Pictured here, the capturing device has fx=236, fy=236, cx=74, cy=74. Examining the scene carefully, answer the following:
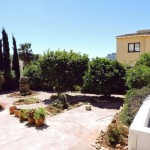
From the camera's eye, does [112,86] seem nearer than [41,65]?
Yes

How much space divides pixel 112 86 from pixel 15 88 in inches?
629

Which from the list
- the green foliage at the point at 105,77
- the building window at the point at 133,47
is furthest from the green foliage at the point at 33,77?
the building window at the point at 133,47

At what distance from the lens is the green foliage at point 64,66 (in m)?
21.7

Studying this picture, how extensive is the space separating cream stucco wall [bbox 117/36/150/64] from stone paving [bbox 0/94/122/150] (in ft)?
48.2

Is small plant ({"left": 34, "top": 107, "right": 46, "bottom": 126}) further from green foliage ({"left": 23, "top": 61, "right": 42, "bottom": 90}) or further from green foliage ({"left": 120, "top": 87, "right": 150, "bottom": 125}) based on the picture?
green foliage ({"left": 23, "top": 61, "right": 42, "bottom": 90})

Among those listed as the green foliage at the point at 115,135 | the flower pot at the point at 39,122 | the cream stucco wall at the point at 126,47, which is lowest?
the flower pot at the point at 39,122

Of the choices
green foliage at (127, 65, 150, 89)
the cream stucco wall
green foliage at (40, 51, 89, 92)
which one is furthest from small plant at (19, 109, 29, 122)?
the cream stucco wall

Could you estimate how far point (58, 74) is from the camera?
22.0 meters

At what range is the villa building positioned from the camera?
91.8 feet

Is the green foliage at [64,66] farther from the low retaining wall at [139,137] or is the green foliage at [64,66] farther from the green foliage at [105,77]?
the low retaining wall at [139,137]

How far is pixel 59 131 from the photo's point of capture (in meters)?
11.9

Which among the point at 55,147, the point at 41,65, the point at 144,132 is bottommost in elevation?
the point at 55,147

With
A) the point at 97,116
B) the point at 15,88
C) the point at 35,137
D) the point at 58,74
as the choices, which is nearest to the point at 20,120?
the point at 35,137

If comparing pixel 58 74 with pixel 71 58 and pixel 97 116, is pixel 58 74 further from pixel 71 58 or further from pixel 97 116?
pixel 97 116
